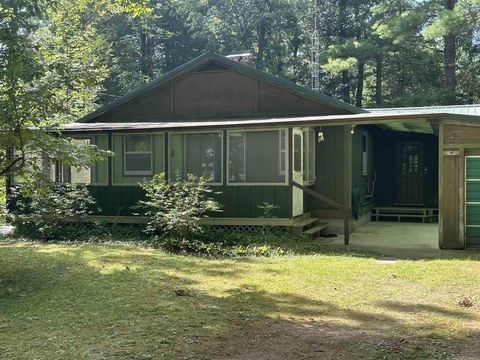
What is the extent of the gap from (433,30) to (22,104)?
18.8 metres

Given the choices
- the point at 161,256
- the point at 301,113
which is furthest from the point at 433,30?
the point at 161,256

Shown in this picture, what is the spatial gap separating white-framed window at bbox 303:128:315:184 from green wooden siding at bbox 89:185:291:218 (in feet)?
4.85

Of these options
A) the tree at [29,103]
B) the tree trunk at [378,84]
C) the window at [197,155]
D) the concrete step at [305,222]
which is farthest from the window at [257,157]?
the tree trunk at [378,84]

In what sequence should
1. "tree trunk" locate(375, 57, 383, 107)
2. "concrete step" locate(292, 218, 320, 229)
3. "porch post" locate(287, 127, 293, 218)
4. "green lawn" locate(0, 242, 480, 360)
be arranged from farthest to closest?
"tree trunk" locate(375, 57, 383, 107), "concrete step" locate(292, 218, 320, 229), "porch post" locate(287, 127, 293, 218), "green lawn" locate(0, 242, 480, 360)

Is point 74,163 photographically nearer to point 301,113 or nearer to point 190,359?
point 190,359

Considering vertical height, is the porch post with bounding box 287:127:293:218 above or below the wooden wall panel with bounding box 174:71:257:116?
below

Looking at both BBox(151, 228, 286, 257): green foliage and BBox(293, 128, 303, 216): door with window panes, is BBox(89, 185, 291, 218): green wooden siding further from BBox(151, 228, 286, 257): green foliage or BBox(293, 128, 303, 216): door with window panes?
BBox(151, 228, 286, 257): green foliage

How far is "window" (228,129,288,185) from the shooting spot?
11.9 metres

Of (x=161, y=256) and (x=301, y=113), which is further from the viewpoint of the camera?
(x=301, y=113)

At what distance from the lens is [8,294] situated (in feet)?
22.4

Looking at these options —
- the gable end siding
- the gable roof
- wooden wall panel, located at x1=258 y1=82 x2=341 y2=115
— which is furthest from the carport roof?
the gable end siding

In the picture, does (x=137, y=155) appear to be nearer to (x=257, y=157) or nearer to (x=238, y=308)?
(x=257, y=157)

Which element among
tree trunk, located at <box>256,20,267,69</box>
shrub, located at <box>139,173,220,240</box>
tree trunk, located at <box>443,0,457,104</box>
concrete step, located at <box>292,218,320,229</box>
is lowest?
concrete step, located at <box>292,218,320,229</box>

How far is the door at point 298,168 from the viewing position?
12156 mm
